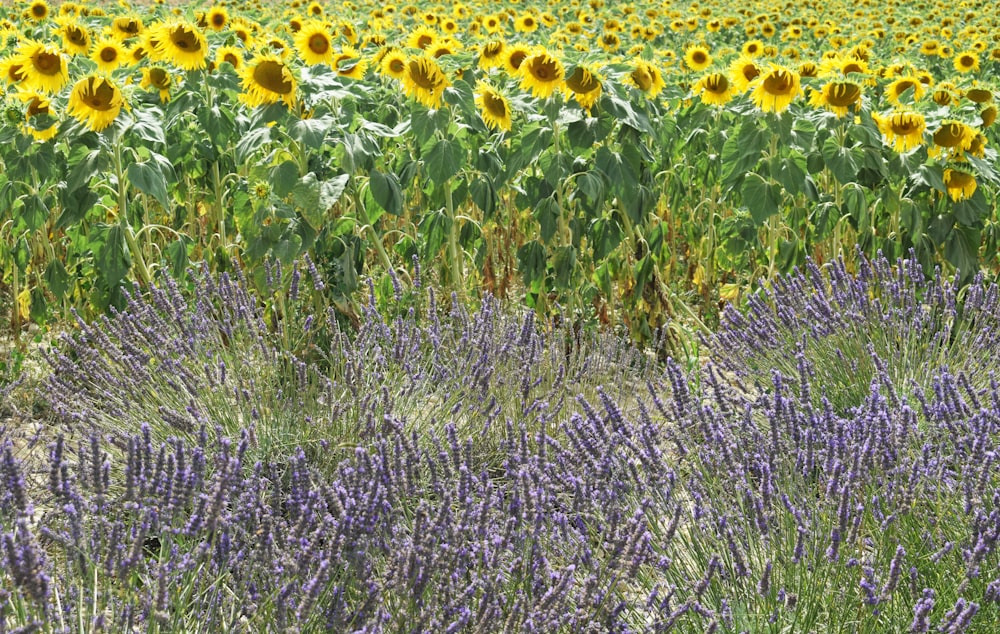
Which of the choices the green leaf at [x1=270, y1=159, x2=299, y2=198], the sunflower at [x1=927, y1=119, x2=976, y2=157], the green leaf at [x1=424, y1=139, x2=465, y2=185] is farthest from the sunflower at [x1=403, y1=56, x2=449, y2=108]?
the sunflower at [x1=927, y1=119, x2=976, y2=157]

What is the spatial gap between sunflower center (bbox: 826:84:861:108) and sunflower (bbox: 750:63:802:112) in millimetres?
150

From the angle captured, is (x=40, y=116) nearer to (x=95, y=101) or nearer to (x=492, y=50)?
(x=95, y=101)

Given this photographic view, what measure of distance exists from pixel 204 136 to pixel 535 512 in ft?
10.6

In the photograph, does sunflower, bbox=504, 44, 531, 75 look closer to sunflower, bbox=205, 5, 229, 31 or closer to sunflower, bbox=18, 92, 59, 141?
sunflower, bbox=18, 92, 59, 141

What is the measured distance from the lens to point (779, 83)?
13.3ft

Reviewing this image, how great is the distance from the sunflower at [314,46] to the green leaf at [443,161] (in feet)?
3.91

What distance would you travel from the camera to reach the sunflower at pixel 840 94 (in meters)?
4.12

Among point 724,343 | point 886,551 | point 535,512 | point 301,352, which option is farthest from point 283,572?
point 301,352

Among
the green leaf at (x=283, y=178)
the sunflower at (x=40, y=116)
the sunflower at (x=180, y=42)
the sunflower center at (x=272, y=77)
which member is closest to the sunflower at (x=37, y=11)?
the sunflower at (x=180, y=42)

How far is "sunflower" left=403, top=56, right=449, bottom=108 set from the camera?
3.85 metres

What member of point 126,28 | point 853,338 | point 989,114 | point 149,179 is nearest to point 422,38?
point 126,28

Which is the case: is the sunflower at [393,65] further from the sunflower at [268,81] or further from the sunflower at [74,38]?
the sunflower at [74,38]

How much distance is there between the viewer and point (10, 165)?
405cm

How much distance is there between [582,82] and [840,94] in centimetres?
108
